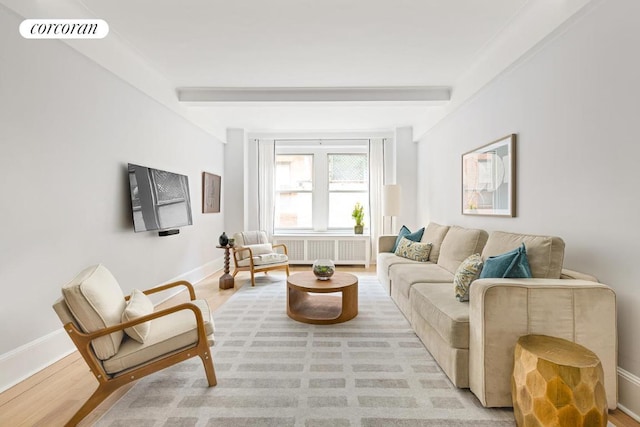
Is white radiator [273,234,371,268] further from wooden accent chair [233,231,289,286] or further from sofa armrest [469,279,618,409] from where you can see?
sofa armrest [469,279,618,409]

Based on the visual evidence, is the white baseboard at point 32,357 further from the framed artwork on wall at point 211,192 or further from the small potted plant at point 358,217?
the small potted plant at point 358,217

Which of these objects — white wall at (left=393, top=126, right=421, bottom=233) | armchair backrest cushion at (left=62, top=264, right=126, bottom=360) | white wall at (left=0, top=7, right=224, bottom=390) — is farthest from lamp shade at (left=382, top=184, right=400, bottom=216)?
armchair backrest cushion at (left=62, top=264, right=126, bottom=360)

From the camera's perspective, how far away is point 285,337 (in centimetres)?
281

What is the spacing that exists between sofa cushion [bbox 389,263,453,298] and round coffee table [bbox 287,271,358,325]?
486mm

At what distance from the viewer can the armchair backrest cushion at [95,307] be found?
168 centimetres

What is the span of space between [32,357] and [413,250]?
3893mm

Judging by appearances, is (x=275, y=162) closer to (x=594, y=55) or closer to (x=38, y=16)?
(x=38, y=16)

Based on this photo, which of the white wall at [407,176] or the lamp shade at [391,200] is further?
the white wall at [407,176]

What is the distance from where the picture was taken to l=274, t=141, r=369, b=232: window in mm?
6574

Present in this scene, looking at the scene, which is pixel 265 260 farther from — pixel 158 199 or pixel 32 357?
pixel 32 357

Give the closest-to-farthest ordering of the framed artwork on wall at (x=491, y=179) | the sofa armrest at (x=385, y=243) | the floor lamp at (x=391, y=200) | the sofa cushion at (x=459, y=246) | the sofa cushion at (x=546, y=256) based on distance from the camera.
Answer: the sofa cushion at (x=546, y=256)
the framed artwork on wall at (x=491, y=179)
the sofa cushion at (x=459, y=246)
the sofa armrest at (x=385, y=243)
the floor lamp at (x=391, y=200)

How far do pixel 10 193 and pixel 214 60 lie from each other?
224cm

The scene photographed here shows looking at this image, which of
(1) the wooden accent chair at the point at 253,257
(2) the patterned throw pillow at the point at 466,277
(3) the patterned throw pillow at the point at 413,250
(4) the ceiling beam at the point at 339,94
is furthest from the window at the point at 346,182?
(2) the patterned throw pillow at the point at 466,277

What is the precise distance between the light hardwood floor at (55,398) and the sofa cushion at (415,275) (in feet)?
4.96
